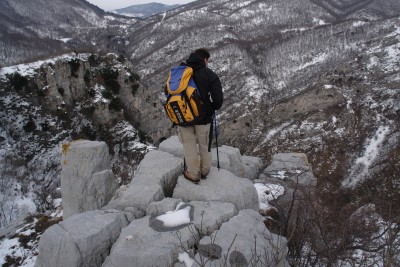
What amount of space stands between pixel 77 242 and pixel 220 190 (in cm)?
290

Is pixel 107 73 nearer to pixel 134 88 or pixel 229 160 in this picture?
pixel 134 88

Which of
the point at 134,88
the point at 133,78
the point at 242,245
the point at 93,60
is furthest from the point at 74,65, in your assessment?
the point at 242,245

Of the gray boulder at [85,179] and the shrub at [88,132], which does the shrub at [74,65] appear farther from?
the gray boulder at [85,179]

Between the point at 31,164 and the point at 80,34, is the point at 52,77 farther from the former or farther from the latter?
the point at 80,34

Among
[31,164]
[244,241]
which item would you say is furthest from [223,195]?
[31,164]

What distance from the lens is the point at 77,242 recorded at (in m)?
4.61

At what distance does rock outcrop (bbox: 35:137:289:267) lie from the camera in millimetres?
4461

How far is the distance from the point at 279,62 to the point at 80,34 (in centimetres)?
11149

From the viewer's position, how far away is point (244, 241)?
4.77m

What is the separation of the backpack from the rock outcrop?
5.24 feet

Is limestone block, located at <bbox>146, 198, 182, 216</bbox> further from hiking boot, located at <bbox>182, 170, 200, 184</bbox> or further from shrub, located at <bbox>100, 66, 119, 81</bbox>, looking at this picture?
shrub, located at <bbox>100, 66, 119, 81</bbox>

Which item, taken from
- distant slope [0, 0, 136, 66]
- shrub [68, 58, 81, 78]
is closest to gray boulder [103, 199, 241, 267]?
shrub [68, 58, 81, 78]

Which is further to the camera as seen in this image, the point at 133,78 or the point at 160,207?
the point at 133,78

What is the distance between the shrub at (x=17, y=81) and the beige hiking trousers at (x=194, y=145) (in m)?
28.2
